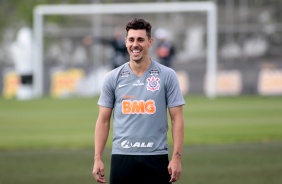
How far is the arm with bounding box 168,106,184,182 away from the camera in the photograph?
8.45 meters

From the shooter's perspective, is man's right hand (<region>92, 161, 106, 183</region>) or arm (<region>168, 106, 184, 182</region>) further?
man's right hand (<region>92, 161, 106, 183</region>)

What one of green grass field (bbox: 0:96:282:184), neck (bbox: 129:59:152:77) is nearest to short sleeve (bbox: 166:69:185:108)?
neck (bbox: 129:59:152:77)

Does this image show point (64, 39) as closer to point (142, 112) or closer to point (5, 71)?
point (5, 71)

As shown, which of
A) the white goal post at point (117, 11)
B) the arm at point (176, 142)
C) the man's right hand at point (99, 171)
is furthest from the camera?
the white goal post at point (117, 11)

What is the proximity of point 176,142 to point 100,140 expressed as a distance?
2.26 feet

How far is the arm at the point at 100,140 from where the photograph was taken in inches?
337

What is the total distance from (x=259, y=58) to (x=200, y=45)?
3.35m

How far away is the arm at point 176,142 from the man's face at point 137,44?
0.56 metres

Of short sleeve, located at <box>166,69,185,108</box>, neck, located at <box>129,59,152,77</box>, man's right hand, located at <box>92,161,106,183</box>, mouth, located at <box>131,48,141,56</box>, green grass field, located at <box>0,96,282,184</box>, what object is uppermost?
mouth, located at <box>131,48,141,56</box>

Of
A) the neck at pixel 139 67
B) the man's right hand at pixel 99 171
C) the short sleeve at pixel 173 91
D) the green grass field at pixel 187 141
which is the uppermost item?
the neck at pixel 139 67

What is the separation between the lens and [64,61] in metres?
44.8

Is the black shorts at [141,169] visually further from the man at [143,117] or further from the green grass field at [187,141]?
the green grass field at [187,141]

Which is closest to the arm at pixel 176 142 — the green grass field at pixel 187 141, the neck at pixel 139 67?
the neck at pixel 139 67

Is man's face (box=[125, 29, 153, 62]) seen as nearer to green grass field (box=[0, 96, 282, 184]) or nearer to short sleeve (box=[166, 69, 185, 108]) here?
short sleeve (box=[166, 69, 185, 108])
